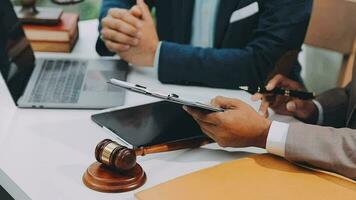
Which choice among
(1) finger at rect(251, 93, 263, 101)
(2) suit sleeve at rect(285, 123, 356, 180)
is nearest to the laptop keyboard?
(1) finger at rect(251, 93, 263, 101)

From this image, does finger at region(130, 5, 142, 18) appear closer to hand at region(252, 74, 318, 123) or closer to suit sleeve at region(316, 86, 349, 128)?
hand at region(252, 74, 318, 123)

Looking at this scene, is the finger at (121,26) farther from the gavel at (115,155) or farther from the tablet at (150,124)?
the gavel at (115,155)

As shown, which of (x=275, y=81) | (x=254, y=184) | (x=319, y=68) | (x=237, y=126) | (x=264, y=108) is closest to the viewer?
(x=254, y=184)

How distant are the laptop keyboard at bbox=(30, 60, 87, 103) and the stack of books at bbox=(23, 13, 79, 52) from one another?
0.30ft

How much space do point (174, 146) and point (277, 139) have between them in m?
0.22

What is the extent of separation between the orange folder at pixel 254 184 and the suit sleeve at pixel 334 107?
1.30ft

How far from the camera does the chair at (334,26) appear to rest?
187 centimetres

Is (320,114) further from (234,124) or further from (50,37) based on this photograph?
(50,37)

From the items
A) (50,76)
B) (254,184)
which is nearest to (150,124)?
(254,184)

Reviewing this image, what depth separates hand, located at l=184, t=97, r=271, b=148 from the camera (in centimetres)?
101

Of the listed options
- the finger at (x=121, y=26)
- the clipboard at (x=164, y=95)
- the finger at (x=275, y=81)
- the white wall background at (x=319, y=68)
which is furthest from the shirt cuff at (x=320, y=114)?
the white wall background at (x=319, y=68)

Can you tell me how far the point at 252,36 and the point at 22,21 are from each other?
2.27 ft

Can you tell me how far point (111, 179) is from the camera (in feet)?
3.04

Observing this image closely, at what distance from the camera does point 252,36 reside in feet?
4.90
